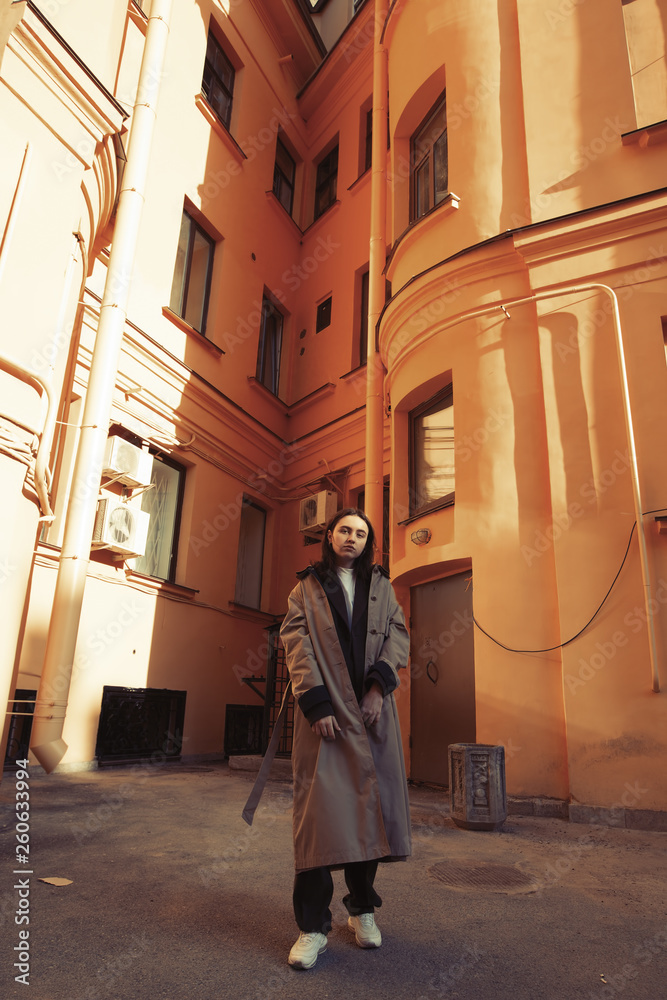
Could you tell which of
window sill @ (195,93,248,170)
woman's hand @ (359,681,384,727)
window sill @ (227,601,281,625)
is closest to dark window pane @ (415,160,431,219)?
window sill @ (195,93,248,170)

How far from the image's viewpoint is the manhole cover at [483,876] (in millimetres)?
3080

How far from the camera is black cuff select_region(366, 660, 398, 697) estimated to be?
8.09ft

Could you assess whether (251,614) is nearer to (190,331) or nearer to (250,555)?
(250,555)

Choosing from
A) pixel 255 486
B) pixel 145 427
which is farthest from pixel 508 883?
pixel 255 486

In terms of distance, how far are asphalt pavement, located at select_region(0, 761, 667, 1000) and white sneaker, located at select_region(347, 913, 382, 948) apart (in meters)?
0.04

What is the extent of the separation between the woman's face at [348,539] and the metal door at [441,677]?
11.4 ft

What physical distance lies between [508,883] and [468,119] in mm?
6871

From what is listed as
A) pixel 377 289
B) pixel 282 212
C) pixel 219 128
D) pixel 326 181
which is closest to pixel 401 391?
pixel 377 289

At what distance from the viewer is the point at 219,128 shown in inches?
403

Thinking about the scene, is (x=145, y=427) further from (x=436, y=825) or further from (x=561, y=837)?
(x=561, y=837)

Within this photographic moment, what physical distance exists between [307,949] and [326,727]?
705mm

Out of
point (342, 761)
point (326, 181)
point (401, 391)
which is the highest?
point (326, 181)

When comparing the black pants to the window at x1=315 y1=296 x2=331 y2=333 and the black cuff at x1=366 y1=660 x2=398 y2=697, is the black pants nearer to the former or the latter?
the black cuff at x1=366 y1=660 x2=398 y2=697

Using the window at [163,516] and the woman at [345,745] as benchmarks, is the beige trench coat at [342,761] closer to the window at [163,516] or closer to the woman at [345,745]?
the woman at [345,745]
